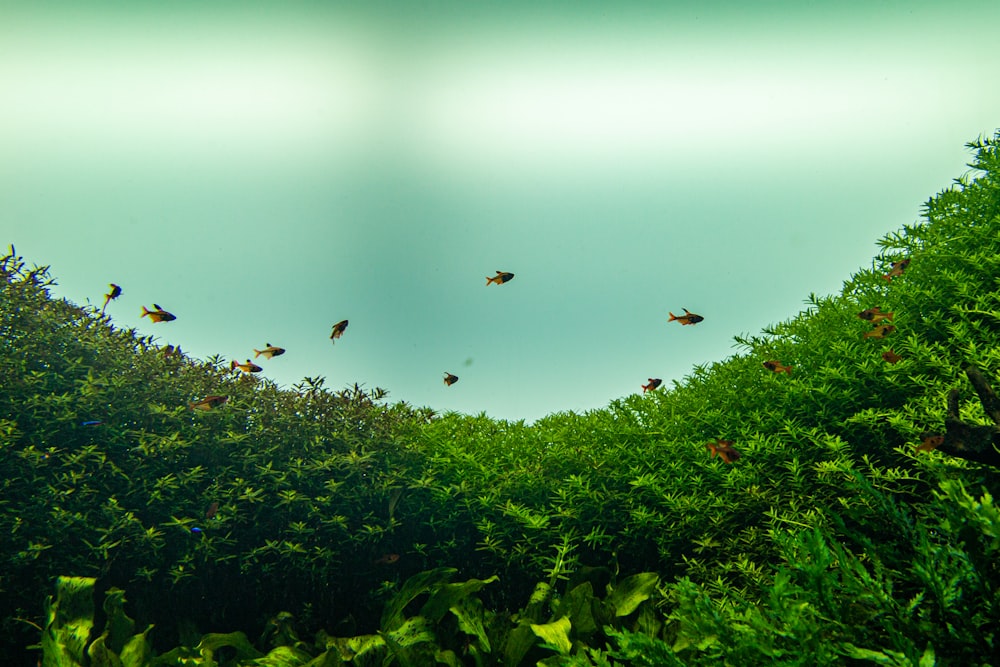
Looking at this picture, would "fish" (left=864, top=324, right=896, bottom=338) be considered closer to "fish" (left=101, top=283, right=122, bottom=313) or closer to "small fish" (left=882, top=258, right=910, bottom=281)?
"small fish" (left=882, top=258, right=910, bottom=281)

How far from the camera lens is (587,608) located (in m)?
3.91

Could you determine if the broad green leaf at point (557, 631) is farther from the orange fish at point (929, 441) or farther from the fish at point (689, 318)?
the fish at point (689, 318)

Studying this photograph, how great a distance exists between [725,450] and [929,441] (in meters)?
1.21

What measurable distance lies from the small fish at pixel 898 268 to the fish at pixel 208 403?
5.78 m

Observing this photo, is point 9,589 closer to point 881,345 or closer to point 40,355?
point 40,355

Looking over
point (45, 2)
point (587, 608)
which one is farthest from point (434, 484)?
point (45, 2)

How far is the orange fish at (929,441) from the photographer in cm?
296

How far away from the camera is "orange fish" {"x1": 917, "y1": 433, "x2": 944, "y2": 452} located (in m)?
2.96

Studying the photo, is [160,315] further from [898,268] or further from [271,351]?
[898,268]

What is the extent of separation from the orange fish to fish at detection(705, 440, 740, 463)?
112 cm

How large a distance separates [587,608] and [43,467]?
4.60m

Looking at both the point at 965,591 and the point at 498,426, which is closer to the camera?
the point at 965,591

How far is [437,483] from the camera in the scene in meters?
4.98

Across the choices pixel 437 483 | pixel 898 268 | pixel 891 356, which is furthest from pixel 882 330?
pixel 437 483
